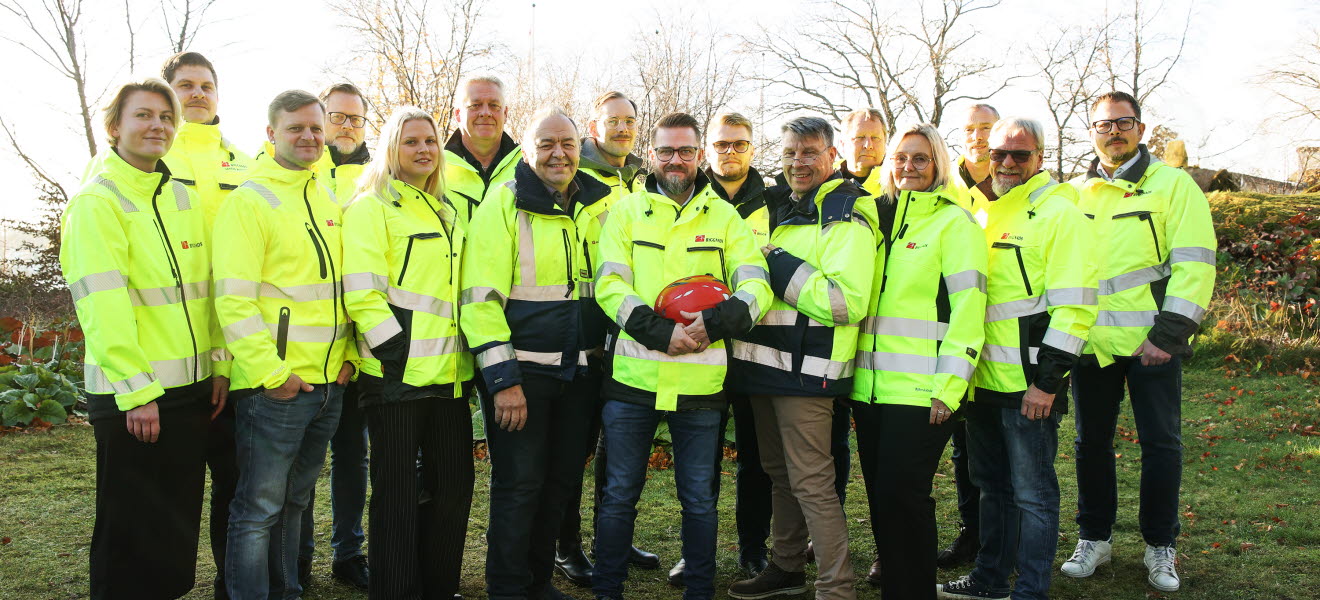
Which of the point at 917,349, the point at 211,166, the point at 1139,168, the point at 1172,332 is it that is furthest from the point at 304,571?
the point at 1139,168

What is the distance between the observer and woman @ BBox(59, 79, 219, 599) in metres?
3.29

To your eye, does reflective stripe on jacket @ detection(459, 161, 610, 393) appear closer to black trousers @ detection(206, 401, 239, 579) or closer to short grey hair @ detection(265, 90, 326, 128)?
short grey hair @ detection(265, 90, 326, 128)

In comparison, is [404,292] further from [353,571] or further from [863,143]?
[863,143]

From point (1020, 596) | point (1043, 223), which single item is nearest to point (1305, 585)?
point (1020, 596)

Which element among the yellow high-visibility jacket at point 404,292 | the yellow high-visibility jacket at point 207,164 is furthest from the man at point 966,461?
the yellow high-visibility jacket at point 207,164

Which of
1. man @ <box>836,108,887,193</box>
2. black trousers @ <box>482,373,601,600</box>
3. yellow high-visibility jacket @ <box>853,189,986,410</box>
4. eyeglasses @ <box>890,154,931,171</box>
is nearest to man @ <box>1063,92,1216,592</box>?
man @ <box>836,108,887,193</box>

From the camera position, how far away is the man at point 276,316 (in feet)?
11.6

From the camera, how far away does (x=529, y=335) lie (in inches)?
156

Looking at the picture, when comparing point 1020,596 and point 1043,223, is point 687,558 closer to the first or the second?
point 1020,596

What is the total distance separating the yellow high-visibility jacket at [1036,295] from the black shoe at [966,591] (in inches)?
40.2

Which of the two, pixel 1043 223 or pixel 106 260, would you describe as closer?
pixel 106 260

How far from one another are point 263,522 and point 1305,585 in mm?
5066

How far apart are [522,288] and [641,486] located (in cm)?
106

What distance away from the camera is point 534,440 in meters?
4.00
